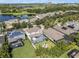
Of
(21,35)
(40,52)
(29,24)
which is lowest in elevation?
(40,52)

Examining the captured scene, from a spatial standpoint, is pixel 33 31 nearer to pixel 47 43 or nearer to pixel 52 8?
pixel 47 43

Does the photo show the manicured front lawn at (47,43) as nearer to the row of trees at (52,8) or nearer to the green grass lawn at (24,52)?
the green grass lawn at (24,52)

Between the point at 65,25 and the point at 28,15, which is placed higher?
the point at 28,15

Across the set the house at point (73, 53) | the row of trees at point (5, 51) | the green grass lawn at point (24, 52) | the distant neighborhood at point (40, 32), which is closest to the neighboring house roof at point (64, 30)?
the distant neighborhood at point (40, 32)

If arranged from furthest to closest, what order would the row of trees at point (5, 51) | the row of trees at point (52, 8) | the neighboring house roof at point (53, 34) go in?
the row of trees at point (52, 8) < the neighboring house roof at point (53, 34) < the row of trees at point (5, 51)

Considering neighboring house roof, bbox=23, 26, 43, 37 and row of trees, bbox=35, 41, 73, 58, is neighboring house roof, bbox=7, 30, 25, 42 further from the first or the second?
row of trees, bbox=35, 41, 73, 58

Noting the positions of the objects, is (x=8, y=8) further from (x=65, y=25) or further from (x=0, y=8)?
(x=65, y=25)

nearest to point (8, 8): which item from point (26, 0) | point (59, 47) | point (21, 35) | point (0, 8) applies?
point (0, 8)

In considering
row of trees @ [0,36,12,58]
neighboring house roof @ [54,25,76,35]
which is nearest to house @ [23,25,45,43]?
neighboring house roof @ [54,25,76,35]
